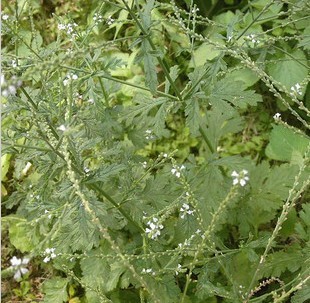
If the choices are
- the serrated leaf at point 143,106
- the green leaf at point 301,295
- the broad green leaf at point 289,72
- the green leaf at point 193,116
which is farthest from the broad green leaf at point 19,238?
the broad green leaf at point 289,72

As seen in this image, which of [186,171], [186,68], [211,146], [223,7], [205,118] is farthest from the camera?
[223,7]

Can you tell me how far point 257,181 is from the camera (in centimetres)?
345

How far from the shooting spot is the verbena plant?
237 centimetres

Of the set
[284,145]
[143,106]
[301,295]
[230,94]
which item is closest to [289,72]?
[284,145]

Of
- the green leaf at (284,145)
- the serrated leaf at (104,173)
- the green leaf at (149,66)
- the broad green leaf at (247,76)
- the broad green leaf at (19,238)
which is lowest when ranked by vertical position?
the broad green leaf at (19,238)

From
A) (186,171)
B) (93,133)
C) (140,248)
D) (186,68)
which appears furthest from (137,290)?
(186,68)

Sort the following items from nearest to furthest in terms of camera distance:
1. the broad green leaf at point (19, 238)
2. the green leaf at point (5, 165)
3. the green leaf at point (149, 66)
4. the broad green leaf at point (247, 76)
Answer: the green leaf at point (149, 66)
the broad green leaf at point (19, 238)
the broad green leaf at point (247, 76)
the green leaf at point (5, 165)

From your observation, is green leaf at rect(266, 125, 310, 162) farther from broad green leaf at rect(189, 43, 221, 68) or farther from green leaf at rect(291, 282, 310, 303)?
green leaf at rect(291, 282, 310, 303)

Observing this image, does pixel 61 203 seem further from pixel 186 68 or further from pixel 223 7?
pixel 223 7

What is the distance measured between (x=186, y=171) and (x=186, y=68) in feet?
5.06

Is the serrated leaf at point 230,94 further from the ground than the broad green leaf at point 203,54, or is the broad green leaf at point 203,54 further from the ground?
the serrated leaf at point 230,94

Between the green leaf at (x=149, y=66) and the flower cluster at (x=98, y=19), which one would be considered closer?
the green leaf at (x=149, y=66)

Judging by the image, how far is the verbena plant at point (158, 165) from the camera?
7.76 ft

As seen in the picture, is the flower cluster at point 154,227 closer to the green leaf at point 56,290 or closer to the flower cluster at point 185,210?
the flower cluster at point 185,210
